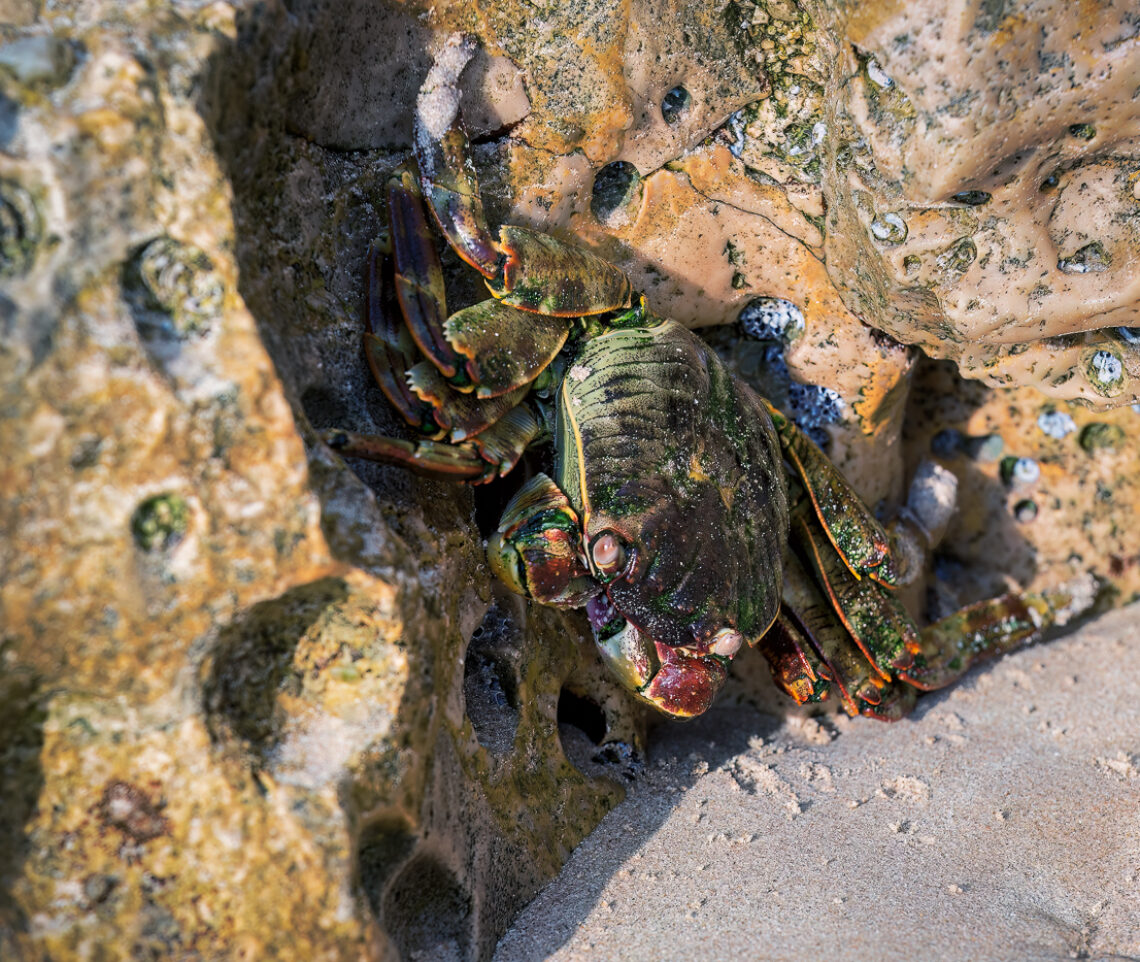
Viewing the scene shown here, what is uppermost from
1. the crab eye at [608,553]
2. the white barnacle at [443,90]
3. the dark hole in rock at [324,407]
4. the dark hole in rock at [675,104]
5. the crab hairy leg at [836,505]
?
the white barnacle at [443,90]

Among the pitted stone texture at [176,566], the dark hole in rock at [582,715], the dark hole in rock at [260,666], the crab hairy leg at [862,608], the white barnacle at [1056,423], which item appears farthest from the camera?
the white barnacle at [1056,423]

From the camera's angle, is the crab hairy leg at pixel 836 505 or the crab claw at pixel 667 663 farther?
the crab hairy leg at pixel 836 505

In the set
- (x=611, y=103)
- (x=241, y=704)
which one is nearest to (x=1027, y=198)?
(x=611, y=103)

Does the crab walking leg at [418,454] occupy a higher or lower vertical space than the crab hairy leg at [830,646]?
higher

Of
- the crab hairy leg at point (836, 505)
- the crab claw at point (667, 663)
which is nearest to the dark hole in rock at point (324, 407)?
the crab claw at point (667, 663)

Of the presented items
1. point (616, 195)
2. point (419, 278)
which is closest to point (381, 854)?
point (419, 278)

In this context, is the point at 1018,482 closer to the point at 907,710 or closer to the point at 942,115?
the point at 907,710

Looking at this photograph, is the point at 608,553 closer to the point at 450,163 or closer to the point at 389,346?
the point at 389,346

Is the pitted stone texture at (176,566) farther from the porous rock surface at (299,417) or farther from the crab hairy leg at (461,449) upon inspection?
the crab hairy leg at (461,449)
